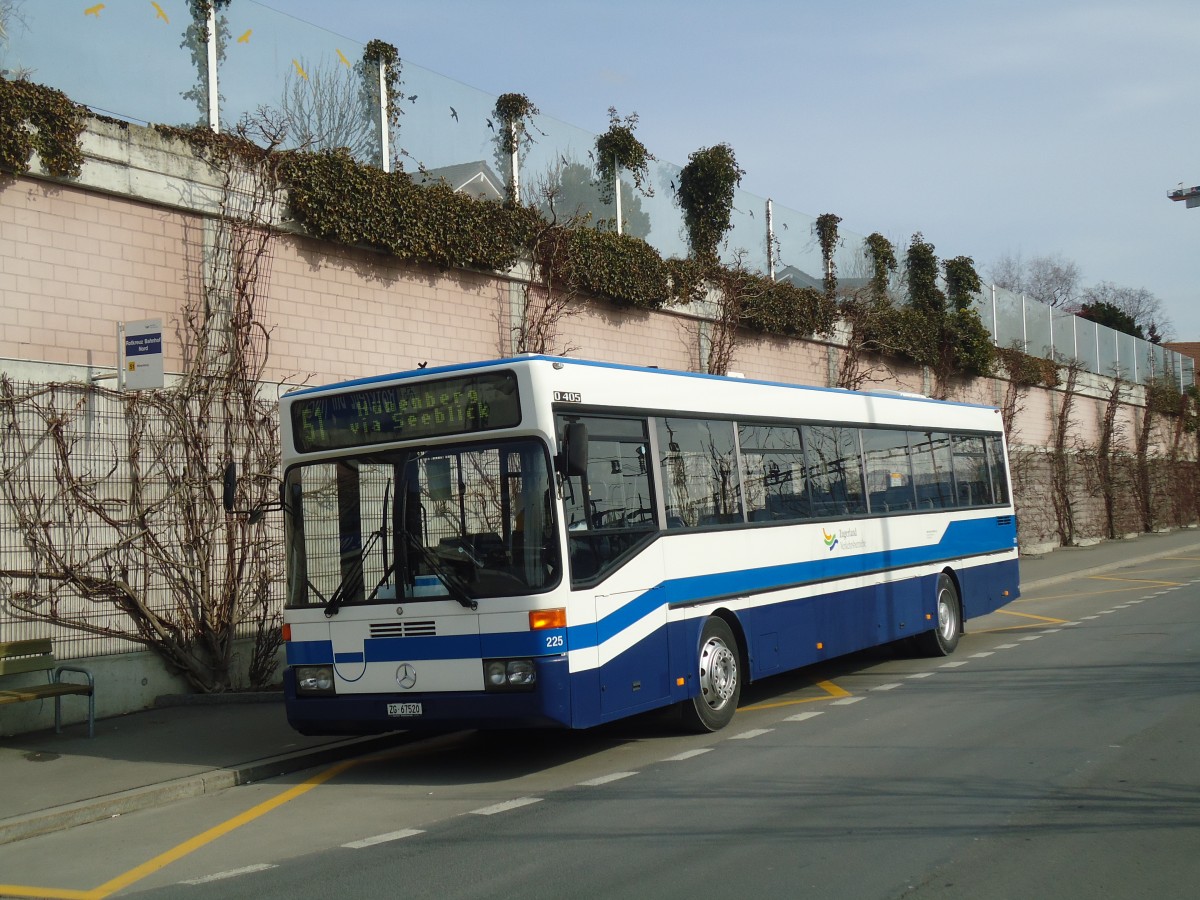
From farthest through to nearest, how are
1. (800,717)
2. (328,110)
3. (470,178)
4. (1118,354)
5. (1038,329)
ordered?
(1118,354)
(1038,329)
(470,178)
(328,110)
(800,717)

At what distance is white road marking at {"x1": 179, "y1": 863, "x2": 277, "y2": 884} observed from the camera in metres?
6.67

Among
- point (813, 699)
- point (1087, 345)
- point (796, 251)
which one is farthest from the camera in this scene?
point (1087, 345)

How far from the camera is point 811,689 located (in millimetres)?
13281

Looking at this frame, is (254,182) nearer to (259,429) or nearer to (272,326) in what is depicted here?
(272,326)

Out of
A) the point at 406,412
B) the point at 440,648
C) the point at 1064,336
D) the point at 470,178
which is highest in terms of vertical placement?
the point at 1064,336

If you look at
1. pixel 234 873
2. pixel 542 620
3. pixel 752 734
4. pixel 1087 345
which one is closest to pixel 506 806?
pixel 542 620

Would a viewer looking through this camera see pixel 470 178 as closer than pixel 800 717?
No

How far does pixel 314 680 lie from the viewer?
9.52m

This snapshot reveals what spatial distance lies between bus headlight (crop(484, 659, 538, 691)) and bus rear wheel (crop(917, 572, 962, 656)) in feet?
26.5

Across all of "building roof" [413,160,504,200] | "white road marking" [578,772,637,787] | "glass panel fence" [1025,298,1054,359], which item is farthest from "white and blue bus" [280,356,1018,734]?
"glass panel fence" [1025,298,1054,359]

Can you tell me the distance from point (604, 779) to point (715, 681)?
6.82ft

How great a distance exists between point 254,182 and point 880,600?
8751 mm

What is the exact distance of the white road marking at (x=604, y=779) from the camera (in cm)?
876

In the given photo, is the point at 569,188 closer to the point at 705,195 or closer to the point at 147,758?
the point at 705,195
